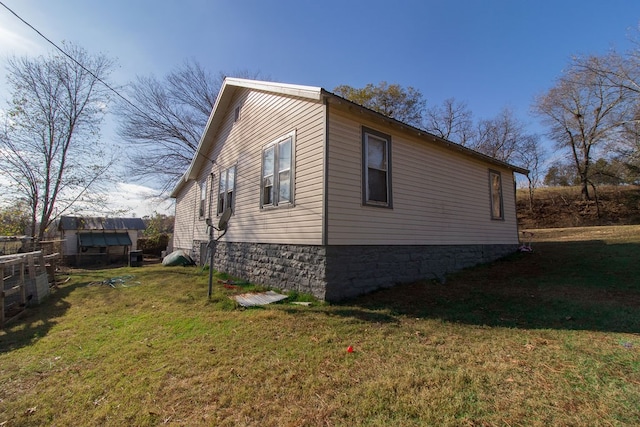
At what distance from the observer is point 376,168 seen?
6898 mm

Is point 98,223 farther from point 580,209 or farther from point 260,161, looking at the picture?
point 580,209

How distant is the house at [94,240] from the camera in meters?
24.3

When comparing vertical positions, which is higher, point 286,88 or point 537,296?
point 286,88

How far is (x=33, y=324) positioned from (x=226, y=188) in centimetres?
642

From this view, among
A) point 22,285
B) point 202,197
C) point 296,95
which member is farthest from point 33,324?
point 202,197

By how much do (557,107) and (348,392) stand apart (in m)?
32.1

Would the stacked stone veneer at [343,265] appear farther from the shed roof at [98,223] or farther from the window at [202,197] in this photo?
the shed roof at [98,223]

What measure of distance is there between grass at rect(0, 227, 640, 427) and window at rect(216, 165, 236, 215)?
4.72m

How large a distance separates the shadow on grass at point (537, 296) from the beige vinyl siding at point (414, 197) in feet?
3.97

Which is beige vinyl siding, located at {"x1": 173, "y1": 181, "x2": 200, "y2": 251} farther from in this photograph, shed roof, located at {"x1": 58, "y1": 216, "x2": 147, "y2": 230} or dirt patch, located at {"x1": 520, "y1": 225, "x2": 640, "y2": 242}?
dirt patch, located at {"x1": 520, "y1": 225, "x2": 640, "y2": 242}

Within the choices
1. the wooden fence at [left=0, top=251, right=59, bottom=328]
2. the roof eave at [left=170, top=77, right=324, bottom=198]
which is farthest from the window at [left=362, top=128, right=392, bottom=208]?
the wooden fence at [left=0, top=251, right=59, bottom=328]

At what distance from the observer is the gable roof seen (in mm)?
6165

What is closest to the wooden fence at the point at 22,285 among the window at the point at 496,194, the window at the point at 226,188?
the window at the point at 226,188

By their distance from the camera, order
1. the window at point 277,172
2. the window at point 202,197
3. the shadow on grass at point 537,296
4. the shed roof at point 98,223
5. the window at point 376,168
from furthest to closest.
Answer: the shed roof at point 98,223 < the window at point 202,197 < the window at point 277,172 < the window at point 376,168 < the shadow on grass at point 537,296
